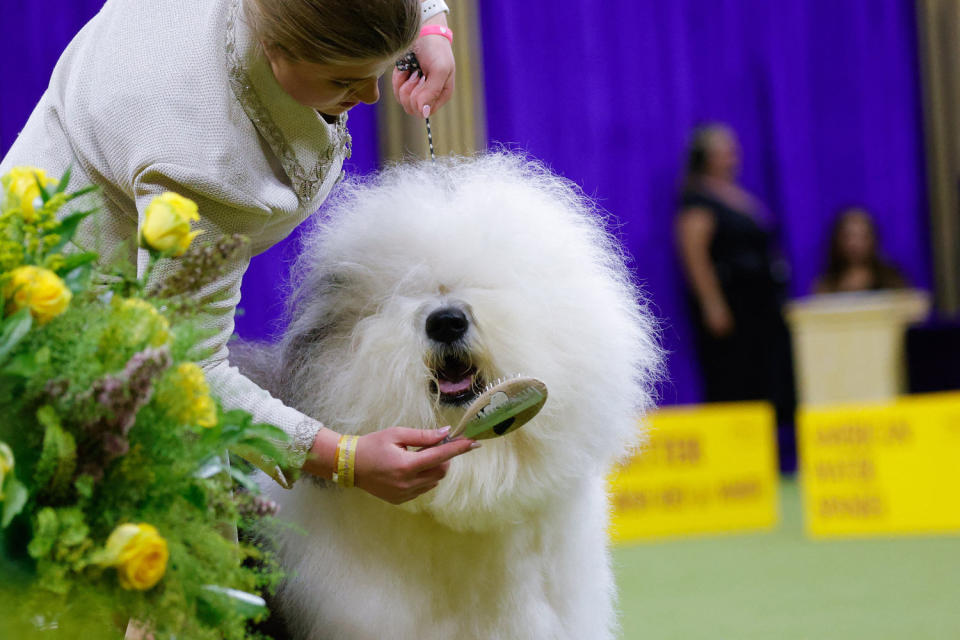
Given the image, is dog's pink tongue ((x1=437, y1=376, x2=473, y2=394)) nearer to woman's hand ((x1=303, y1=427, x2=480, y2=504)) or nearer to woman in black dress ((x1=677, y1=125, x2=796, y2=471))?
woman's hand ((x1=303, y1=427, x2=480, y2=504))

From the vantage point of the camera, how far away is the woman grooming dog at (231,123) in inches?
58.7

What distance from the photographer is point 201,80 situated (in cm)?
158

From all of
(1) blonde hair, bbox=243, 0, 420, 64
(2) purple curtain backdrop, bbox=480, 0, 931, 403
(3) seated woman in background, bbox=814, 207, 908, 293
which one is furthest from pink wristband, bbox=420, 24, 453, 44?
(3) seated woman in background, bbox=814, 207, 908, 293

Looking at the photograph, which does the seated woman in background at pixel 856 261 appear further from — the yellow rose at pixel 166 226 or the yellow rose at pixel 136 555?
the yellow rose at pixel 136 555

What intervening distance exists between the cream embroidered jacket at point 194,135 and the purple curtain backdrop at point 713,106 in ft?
13.8

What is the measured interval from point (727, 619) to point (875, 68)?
4604 mm

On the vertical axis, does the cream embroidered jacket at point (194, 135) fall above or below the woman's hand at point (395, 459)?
above

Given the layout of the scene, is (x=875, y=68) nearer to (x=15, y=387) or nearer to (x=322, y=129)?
(x=322, y=129)

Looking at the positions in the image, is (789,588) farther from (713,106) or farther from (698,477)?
(713,106)

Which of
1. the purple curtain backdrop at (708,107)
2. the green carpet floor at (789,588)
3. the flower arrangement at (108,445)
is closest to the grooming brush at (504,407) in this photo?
the flower arrangement at (108,445)

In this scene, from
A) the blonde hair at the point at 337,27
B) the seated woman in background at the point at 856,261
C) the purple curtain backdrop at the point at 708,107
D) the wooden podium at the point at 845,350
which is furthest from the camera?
the seated woman in background at the point at 856,261

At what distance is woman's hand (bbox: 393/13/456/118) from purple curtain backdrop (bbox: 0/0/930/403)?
3417mm

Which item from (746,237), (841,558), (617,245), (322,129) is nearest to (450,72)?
(322,129)

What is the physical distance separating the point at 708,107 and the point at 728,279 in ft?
3.64
